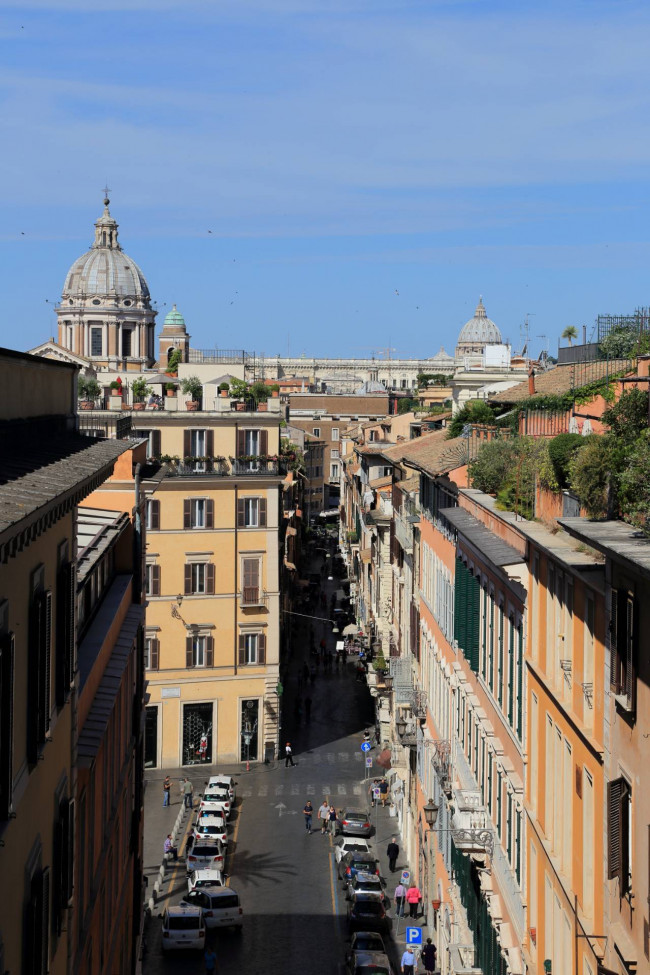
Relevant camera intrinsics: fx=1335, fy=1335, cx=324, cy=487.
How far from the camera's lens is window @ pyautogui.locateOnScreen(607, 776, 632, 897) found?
10.6 meters

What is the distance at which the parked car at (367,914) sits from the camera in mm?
29609

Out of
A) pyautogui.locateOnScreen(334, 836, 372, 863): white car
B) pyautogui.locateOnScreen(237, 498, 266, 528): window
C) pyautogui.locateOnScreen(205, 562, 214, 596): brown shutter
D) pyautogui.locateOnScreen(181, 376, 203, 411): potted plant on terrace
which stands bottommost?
pyautogui.locateOnScreen(334, 836, 372, 863): white car

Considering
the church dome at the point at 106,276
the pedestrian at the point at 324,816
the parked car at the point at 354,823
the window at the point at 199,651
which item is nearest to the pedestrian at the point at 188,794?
the window at the point at 199,651

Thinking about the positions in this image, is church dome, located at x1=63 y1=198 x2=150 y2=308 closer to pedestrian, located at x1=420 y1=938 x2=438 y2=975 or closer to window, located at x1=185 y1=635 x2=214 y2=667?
window, located at x1=185 y1=635 x2=214 y2=667

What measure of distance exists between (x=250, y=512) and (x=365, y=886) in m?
16.8

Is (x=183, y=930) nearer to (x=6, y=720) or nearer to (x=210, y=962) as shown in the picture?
(x=210, y=962)

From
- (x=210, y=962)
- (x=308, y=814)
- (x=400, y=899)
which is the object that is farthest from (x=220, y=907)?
(x=308, y=814)

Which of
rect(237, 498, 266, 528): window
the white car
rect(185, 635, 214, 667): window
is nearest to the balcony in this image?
rect(185, 635, 214, 667): window

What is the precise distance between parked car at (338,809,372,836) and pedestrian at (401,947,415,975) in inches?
368

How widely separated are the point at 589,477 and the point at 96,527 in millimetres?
9182

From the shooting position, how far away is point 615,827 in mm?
10859

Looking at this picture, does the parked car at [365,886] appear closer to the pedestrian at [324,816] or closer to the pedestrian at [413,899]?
the pedestrian at [413,899]

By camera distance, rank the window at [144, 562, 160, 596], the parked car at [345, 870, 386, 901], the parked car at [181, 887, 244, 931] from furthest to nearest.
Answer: the window at [144, 562, 160, 596] < the parked car at [345, 870, 386, 901] < the parked car at [181, 887, 244, 931]

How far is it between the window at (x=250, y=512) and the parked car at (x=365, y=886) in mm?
15743
